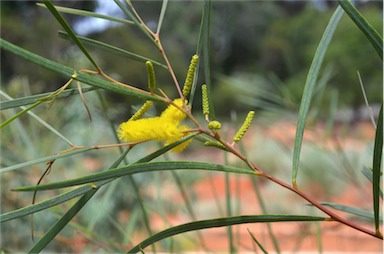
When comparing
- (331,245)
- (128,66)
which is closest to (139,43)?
(128,66)

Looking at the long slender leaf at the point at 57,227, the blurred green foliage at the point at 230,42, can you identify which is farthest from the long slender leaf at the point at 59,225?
the blurred green foliage at the point at 230,42

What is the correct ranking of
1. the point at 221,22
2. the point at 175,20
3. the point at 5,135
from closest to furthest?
the point at 5,135, the point at 175,20, the point at 221,22

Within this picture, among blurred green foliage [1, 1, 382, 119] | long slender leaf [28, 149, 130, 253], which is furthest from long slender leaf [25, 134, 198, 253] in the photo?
blurred green foliage [1, 1, 382, 119]

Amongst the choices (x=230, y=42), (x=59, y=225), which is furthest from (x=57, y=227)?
(x=230, y=42)

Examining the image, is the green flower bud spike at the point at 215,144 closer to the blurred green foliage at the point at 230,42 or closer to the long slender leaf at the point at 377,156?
the long slender leaf at the point at 377,156

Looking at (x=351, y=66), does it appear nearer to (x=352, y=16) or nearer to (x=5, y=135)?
(x=5, y=135)

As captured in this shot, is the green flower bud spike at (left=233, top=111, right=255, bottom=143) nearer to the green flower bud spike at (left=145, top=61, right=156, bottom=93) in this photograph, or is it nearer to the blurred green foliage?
the green flower bud spike at (left=145, top=61, right=156, bottom=93)
